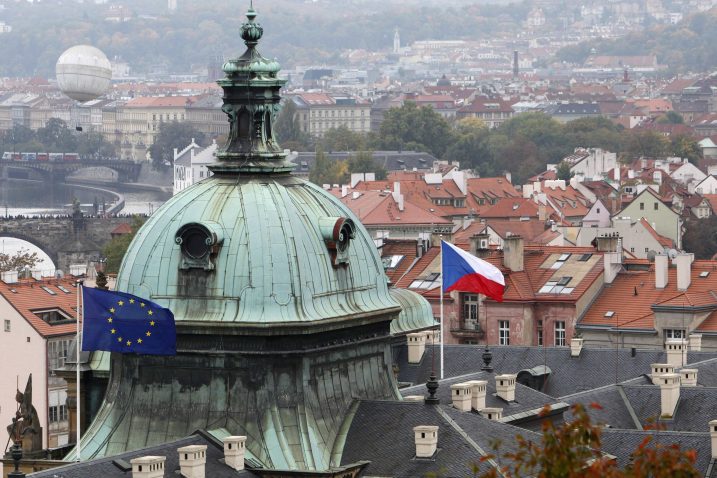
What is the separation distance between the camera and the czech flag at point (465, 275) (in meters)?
54.9

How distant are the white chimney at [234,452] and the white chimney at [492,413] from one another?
6.31 m

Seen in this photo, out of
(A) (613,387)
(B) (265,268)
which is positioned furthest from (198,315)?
(A) (613,387)

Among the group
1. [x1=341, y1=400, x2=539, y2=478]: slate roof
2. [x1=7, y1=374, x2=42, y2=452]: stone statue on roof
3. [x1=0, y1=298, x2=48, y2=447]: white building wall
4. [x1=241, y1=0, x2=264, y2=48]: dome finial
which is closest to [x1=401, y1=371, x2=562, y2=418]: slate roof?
[x1=341, y1=400, x2=539, y2=478]: slate roof

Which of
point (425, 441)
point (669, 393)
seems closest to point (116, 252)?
point (669, 393)

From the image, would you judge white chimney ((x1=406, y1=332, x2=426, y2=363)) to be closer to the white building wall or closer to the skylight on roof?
the white building wall

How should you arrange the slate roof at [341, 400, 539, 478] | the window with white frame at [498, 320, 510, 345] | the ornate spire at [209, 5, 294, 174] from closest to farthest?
1. the slate roof at [341, 400, 539, 478]
2. the ornate spire at [209, 5, 294, 174]
3. the window with white frame at [498, 320, 510, 345]

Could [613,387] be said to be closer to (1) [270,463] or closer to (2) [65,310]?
(1) [270,463]

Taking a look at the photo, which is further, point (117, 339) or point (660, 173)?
point (660, 173)

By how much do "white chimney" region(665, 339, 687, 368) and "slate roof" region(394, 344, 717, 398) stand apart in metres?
0.26

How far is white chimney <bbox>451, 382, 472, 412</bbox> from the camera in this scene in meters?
48.5

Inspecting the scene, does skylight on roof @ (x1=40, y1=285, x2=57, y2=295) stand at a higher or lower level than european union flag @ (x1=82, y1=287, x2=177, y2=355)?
higher

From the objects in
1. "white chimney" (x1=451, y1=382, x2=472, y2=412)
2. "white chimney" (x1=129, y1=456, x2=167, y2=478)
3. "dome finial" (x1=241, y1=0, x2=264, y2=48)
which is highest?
"dome finial" (x1=241, y1=0, x2=264, y2=48)

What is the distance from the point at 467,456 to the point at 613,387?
1550 cm

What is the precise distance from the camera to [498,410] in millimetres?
49344
